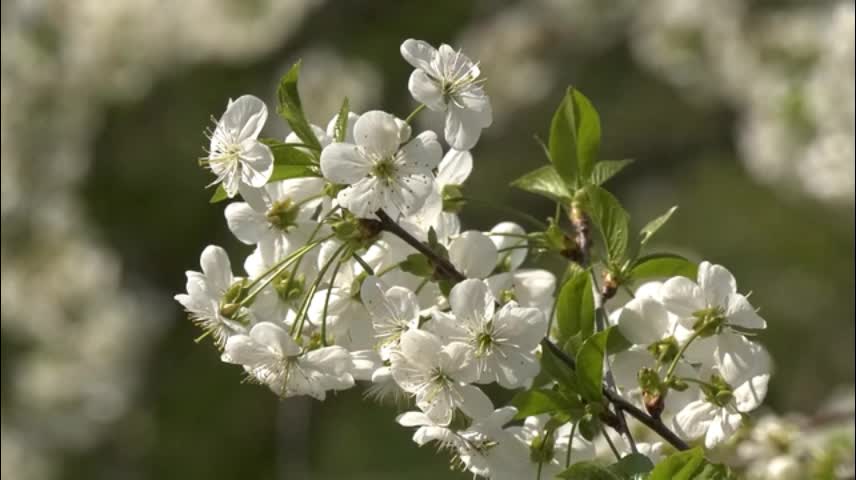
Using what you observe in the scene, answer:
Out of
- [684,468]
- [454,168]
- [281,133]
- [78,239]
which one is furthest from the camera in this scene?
[78,239]

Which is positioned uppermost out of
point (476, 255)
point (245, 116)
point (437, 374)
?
point (245, 116)

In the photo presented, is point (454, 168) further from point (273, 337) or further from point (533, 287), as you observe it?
point (273, 337)

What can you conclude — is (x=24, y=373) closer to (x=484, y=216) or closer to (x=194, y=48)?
(x=194, y=48)

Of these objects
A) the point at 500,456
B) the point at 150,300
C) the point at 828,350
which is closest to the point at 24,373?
the point at 150,300

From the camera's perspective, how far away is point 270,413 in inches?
212

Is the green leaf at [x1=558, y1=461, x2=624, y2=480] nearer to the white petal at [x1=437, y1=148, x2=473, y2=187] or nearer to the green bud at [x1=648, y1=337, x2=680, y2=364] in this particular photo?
the green bud at [x1=648, y1=337, x2=680, y2=364]

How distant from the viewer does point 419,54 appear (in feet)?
3.35

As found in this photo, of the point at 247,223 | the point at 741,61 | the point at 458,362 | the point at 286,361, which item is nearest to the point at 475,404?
the point at 458,362

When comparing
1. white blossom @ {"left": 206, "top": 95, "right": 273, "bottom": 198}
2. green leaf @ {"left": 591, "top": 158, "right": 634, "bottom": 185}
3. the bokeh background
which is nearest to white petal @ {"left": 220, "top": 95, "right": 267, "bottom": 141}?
white blossom @ {"left": 206, "top": 95, "right": 273, "bottom": 198}

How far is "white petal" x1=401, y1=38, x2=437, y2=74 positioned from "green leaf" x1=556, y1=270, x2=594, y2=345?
196mm

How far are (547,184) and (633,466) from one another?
0.31 meters

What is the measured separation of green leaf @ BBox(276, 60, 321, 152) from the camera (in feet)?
3.32

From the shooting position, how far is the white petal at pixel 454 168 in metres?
1.13

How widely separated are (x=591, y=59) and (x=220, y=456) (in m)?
2.21
